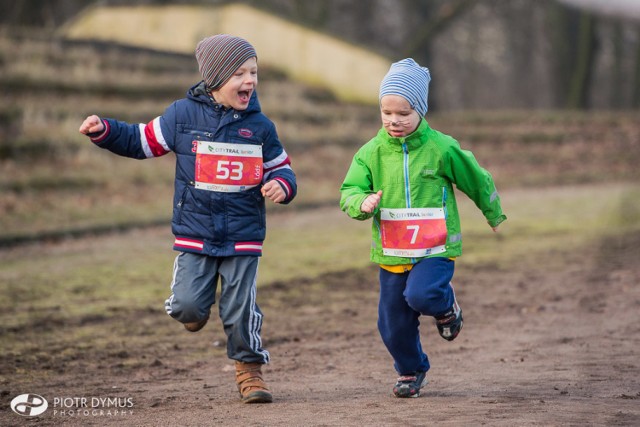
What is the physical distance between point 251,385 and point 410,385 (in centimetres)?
82

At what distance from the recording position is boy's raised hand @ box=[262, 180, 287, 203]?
5.19 meters

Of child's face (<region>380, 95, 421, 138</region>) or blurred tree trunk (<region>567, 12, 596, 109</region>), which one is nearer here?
child's face (<region>380, 95, 421, 138</region>)

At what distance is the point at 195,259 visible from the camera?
17.5ft

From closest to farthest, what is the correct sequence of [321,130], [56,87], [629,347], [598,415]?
[598,415]
[629,347]
[56,87]
[321,130]

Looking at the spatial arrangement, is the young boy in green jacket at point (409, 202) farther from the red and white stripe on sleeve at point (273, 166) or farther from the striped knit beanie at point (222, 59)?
the striped knit beanie at point (222, 59)

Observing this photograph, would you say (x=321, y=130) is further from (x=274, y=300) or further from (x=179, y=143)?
(x=179, y=143)

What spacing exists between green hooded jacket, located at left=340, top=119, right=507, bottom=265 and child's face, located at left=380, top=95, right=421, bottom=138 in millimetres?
45

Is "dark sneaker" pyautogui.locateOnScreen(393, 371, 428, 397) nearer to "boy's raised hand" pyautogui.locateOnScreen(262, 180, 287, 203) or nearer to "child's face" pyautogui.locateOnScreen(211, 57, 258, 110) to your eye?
"boy's raised hand" pyautogui.locateOnScreen(262, 180, 287, 203)

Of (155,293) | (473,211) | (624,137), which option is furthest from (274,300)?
(624,137)

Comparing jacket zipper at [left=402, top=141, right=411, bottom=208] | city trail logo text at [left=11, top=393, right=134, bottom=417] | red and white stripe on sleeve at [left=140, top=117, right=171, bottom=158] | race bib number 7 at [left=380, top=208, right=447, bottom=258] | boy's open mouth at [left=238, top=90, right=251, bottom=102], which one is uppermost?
boy's open mouth at [left=238, top=90, right=251, bottom=102]

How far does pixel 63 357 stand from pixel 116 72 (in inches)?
624

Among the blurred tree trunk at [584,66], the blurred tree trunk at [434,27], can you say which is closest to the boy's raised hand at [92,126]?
the blurred tree trunk at [434,27]

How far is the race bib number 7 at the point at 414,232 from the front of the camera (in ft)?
17.0

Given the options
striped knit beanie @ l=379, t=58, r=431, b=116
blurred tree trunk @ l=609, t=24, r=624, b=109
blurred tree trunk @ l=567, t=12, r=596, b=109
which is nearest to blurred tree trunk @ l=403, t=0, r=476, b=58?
blurred tree trunk @ l=567, t=12, r=596, b=109
